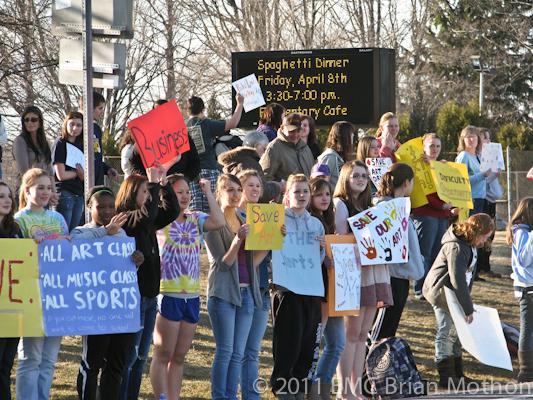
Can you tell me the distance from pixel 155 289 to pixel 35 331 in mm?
1057

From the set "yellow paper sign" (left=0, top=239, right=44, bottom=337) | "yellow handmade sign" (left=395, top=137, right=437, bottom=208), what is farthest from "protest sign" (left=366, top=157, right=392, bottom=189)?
"yellow paper sign" (left=0, top=239, right=44, bottom=337)

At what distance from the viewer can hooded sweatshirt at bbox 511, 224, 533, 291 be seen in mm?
12766

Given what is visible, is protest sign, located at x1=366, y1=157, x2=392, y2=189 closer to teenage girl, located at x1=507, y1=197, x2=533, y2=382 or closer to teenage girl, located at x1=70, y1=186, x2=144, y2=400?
teenage girl, located at x1=507, y1=197, x2=533, y2=382

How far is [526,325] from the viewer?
1273 centimetres

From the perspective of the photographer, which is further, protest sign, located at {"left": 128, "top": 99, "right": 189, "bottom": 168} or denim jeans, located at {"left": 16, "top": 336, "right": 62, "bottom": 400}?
protest sign, located at {"left": 128, "top": 99, "right": 189, "bottom": 168}

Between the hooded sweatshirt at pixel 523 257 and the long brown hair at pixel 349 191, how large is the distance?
2279 mm

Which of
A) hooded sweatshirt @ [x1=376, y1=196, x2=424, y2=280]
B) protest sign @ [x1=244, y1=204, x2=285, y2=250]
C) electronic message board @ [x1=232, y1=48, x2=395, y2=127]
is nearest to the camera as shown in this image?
protest sign @ [x1=244, y1=204, x2=285, y2=250]

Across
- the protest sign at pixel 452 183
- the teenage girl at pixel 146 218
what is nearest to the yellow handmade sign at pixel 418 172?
the protest sign at pixel 452 183

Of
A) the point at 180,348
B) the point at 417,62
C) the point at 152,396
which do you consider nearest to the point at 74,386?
the point at 152,396

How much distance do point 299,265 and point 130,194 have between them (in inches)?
65.0

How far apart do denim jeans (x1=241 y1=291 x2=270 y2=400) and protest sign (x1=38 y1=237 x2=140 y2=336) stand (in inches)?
58.0

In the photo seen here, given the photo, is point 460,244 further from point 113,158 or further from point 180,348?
point 113,158

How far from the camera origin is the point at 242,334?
10133 mm

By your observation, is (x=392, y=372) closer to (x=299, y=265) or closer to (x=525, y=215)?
(x=299, y=265)
